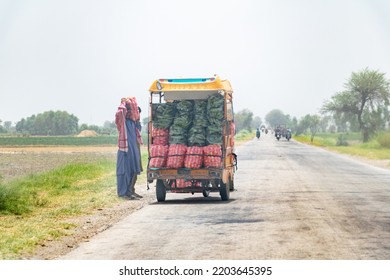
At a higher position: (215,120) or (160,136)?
(215,120)

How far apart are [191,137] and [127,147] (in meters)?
1.99

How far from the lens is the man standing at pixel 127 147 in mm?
21141

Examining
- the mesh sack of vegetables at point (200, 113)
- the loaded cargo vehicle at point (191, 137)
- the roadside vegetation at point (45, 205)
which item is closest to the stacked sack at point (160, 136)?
the loaded cargo vehicle at point (191, 137)

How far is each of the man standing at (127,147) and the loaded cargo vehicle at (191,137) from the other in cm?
93

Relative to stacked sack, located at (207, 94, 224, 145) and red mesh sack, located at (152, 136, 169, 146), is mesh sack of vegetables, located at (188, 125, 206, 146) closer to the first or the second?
stacked sack, located at (207, 94, 224, 145)

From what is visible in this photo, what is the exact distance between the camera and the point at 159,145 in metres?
20.2

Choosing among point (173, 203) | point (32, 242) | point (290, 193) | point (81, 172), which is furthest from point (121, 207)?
point (81, 172)

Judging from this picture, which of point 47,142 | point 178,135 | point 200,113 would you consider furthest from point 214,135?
point 47,142

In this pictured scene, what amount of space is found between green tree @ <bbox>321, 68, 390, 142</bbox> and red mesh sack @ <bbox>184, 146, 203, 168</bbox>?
7557 centimetres

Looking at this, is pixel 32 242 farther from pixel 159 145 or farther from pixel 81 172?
pixel 81 172

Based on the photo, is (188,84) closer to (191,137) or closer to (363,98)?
(191,137)

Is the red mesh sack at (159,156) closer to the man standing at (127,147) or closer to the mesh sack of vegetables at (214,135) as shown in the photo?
the mesh sack of vegetables at (214,135)

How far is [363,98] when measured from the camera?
96.6m

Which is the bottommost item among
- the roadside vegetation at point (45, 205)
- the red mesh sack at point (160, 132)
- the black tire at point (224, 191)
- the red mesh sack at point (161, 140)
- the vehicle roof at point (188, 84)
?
the roadside vegetation at point (45, 205)
